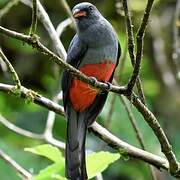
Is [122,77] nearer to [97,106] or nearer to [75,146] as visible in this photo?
[97,106]

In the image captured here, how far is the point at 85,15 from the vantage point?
3.37 m

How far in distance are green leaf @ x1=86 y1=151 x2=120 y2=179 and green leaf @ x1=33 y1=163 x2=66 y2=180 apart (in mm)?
128

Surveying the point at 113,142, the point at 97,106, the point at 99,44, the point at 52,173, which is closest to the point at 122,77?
the point at 97,106

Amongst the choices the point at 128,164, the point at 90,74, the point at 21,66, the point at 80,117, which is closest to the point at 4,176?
the point at 80,117

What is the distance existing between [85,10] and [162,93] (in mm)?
2305

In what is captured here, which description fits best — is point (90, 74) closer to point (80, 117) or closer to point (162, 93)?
point (80, 117)

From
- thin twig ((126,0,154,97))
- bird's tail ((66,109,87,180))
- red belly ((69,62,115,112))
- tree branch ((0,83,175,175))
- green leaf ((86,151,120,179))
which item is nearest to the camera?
thin twig ((126,0,154,97))

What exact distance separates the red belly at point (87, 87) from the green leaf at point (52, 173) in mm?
662

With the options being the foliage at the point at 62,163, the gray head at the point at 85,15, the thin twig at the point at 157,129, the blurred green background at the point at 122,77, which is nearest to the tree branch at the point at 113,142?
the thin twig at the point at 157,129

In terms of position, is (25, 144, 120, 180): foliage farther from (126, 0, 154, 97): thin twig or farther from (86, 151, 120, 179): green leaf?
(126, 0, 154, 97): thin twig

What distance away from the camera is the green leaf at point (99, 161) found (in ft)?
8.66

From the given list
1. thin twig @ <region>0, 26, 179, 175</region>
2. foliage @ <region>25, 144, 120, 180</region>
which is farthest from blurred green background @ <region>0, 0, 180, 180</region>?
thin twig @ <region>0, 26, 179, 175</region>

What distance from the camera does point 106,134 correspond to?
2.99 m

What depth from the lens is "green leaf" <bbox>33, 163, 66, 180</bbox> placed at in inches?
100.0
